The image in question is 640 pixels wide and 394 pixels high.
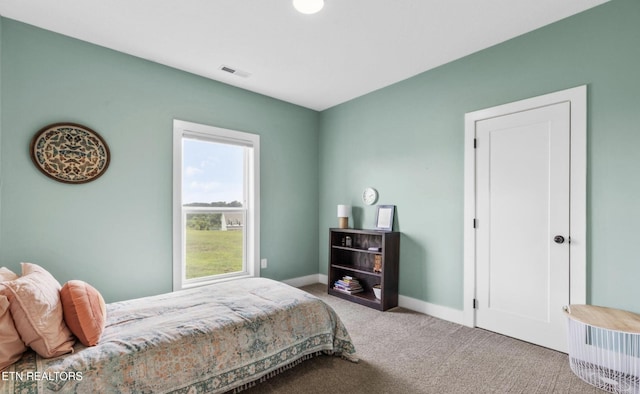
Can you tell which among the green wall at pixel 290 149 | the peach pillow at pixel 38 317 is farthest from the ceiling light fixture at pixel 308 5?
the peach pillow at pixel 38 317

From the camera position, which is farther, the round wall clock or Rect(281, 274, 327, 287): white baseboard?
Rect(281, 274, 327, 287): white baseboard

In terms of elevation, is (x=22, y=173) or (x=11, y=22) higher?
(x=11, y=22)

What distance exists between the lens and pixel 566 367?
2213mm

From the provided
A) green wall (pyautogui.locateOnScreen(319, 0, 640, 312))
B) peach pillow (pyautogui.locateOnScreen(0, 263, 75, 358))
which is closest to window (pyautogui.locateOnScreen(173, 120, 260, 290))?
green wall (pyautogui.locateOnScreen(319, 0, 640, 312))

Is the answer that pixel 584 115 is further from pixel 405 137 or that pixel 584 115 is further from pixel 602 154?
pixel 405 137

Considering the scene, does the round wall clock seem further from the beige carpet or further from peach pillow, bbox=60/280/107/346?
peach pillow, bbox=60/280/107/346

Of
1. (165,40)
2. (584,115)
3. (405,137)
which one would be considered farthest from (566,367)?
(165,40)

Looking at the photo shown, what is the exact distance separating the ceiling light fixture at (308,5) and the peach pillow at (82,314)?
2373 millimetres

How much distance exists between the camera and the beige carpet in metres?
1.99

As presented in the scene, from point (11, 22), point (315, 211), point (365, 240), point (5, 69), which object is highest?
point (11, 22)

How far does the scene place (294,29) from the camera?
2.56 m

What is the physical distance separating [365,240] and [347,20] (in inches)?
101

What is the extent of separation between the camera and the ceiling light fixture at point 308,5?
2.19m

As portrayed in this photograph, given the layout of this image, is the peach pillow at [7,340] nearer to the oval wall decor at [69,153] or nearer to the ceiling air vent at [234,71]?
the oval wall decor at [69,153]
